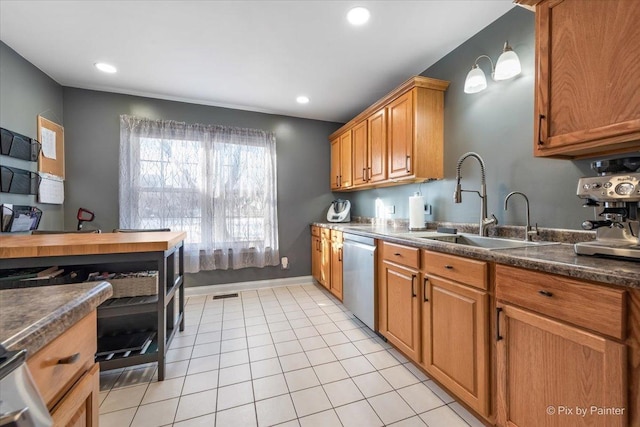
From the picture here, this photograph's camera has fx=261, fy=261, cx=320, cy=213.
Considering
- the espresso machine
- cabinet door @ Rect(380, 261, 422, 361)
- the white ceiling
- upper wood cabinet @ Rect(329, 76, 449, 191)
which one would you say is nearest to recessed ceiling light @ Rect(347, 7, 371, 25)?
the white ceiling

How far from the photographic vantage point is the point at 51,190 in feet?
8.84

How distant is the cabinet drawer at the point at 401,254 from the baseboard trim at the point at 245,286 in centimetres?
208

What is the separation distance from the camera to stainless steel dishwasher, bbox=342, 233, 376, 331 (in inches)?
87.9

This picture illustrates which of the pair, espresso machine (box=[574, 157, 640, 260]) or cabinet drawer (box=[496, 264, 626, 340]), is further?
espresso machine (box=[574, 157, 640, 260])

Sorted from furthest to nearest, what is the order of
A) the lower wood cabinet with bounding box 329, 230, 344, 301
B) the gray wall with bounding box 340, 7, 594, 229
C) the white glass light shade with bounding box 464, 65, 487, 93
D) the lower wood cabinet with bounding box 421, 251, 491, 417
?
the lower wood cabinet with bounding box 329, 230, 344, 301 < the white glass light shade with bounding box 464, 65, 487, 93 < the gray wall with bounding box 340, 7, 594, 229 < the lower wood cabinet with bounding box 421, 251, 491, 417

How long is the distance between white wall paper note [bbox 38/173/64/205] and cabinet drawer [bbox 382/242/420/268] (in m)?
3.31

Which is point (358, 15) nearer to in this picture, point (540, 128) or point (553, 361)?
point (540, 128)

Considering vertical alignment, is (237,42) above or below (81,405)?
above

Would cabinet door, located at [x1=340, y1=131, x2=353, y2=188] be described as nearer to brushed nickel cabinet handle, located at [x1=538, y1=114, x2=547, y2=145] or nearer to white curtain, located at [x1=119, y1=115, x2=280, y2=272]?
white curtain, located at [x1=119, y1=115, x2=280, y2=272]

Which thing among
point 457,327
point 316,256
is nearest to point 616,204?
point 457,327

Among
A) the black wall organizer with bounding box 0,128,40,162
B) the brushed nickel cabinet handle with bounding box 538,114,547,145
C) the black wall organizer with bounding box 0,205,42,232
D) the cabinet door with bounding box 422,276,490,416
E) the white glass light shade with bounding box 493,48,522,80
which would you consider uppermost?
the white glass light shade with bounding box 493,48,522,80

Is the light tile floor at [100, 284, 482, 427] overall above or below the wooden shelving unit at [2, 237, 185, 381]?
below

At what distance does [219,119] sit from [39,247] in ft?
8.24

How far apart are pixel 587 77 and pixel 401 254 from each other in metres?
1.30
